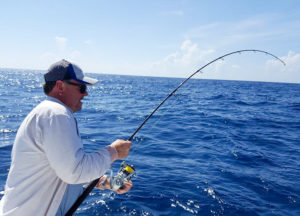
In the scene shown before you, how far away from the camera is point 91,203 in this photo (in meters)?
4.40

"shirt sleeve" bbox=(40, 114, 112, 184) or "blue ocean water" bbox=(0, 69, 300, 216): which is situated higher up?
"shirt sleeve" bbox=(40, 114, 112, 184)

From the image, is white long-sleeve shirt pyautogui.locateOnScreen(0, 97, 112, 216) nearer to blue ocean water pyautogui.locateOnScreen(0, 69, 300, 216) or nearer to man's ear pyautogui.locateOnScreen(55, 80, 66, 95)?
man's ear pyautogui.locateOnScreen(55, 80, 66, 95)

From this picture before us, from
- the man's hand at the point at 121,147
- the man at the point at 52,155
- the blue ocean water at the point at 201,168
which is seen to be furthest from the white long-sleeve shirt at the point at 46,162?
the blue ocean water at the point at 201,168

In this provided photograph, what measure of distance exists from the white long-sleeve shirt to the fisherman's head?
8 centimetres

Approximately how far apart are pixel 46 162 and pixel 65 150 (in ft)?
0.71

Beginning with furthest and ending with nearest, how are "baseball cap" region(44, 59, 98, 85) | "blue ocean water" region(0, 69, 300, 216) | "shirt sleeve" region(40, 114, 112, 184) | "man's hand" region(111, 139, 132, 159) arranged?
"blue ocean water" region(0, 69, 300, 216)
"man's hand" region(111, 139, 132, 159)
"baseball cap" region(44, 59, 98, 85)
"shirt sleeve" region(40, 114, 112, 184)

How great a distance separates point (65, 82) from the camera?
66.5 inches

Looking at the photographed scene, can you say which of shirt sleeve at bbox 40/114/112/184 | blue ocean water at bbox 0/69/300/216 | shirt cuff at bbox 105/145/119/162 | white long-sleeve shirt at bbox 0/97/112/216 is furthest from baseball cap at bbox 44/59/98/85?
blue ocean water at bbox 0/69/300/216

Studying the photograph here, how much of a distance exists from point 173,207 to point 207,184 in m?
1.23

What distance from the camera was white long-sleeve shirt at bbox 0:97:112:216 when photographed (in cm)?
143

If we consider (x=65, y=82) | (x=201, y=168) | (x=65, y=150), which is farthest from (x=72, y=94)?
(x=201, y=168)

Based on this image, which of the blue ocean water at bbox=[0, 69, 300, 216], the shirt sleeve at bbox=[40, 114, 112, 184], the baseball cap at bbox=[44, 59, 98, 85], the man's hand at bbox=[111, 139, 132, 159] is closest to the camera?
the shirt sleeve at bbox=[40, 114, 112, 184]

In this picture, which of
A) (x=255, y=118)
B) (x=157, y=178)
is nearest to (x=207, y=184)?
(x=157, y=178)

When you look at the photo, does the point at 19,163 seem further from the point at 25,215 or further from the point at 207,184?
the point at 207,184
